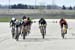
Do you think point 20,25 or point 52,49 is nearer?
point 52,49

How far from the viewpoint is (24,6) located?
171875 millimetres

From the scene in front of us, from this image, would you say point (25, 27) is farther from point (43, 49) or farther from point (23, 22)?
point (43, 49)

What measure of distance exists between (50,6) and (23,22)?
159137 millimetres

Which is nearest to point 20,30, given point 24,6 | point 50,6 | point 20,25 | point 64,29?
point 20,25

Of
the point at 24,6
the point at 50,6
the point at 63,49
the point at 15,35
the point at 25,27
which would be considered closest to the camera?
the point at 63,49

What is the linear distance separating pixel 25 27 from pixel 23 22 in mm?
586

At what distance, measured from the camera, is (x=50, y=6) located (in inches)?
7347

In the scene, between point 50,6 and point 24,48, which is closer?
point 24,48

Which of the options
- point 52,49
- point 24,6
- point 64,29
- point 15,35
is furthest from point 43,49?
point 24,6

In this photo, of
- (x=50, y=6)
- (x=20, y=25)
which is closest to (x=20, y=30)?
(x=20, y=25)

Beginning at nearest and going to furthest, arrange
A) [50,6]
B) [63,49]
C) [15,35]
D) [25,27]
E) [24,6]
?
1. [63,49]
2. [15,35]
3. [25,27]
4. [24,6]
5. [50,6]

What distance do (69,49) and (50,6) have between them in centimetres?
16754

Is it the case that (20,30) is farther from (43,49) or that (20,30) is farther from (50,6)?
(50,6)

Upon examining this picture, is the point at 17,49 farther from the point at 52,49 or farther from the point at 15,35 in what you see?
the point at 15,35
